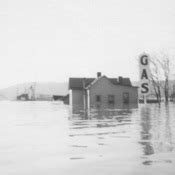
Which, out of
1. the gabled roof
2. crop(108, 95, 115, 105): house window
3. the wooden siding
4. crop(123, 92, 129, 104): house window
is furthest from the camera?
the gabled roof

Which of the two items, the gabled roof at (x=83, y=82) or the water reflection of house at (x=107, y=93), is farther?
the gabled roof at (x=83, y=82)

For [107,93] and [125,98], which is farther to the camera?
[125,98]

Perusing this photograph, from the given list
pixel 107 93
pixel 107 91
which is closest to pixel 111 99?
pixel 107 93

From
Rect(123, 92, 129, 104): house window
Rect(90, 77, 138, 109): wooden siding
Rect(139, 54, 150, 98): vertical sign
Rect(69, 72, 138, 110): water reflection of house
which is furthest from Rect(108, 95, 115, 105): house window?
Rect(139, 54, 150, 98): vertical sign

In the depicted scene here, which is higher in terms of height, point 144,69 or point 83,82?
Answer: point 83,82

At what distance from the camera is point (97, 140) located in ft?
35.3

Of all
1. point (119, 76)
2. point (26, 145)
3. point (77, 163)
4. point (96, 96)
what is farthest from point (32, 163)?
point (119, 76)

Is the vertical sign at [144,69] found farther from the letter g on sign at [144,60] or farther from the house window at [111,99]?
the house window at [111,99]

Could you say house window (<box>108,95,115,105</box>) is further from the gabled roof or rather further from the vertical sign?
the vertical sign

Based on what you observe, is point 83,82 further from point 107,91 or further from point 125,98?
point 125,98

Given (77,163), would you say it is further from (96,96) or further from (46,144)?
(96,96)

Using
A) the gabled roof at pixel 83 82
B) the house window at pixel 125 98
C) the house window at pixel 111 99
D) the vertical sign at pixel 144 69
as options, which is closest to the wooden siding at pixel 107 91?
the house window at pixel 111 99

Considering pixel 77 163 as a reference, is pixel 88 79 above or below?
above

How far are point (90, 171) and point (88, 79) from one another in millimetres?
62860
